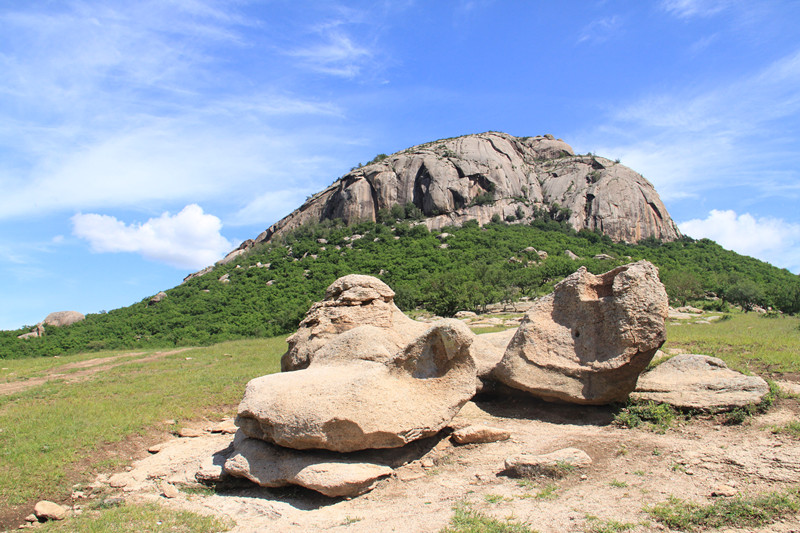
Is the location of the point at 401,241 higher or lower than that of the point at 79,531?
higher

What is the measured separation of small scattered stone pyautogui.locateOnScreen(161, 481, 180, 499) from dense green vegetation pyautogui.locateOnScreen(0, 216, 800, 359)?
24579 millimetres

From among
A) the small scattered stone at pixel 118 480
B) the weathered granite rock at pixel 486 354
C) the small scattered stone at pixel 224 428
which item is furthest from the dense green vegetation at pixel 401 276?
the small scattered stone at pixel 118 480

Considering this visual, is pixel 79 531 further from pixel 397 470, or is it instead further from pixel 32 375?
pixel 32 375

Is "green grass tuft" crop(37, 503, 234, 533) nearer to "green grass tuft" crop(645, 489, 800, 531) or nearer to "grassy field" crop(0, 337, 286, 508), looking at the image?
"grassy field" crop(0, 337, 286, 508)

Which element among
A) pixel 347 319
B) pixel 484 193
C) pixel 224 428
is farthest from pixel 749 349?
pixel 484 193

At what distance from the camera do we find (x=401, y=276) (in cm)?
4453

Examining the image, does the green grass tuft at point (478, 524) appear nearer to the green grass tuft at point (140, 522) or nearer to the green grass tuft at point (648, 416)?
the green grass tuft at point (140, 522)

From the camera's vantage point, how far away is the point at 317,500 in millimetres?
6590

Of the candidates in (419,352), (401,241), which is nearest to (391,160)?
(401,241)

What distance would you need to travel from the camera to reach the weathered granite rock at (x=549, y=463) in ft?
20.2

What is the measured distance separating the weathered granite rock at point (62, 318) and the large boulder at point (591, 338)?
4447cm

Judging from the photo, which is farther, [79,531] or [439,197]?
[439,197]

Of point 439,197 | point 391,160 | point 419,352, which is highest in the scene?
point 391,160

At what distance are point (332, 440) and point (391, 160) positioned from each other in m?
73.3
